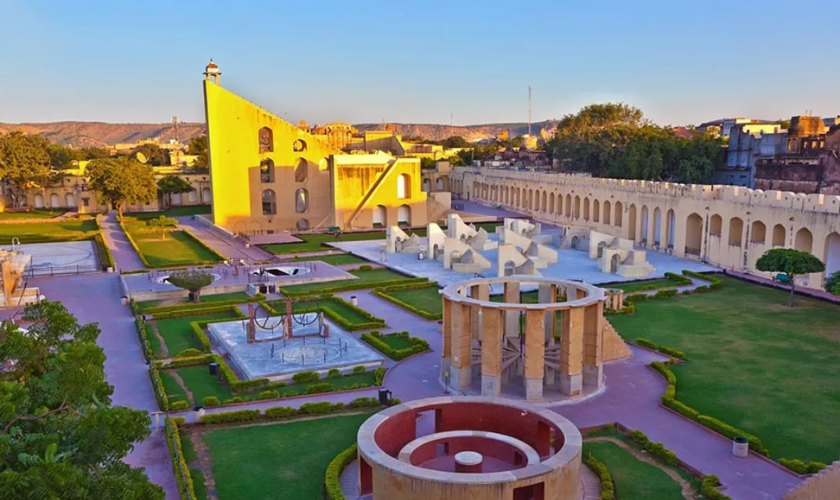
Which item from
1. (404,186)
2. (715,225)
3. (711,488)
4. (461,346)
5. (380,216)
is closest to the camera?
(711,488)

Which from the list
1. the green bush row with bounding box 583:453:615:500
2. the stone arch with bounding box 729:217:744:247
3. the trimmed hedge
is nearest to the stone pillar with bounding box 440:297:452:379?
the green bush row with bounding box 583:453:615:500

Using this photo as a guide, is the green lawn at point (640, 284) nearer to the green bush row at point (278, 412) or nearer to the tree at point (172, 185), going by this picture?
the green bush row at point (278, 412)

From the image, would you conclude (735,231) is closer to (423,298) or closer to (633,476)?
(423,298)

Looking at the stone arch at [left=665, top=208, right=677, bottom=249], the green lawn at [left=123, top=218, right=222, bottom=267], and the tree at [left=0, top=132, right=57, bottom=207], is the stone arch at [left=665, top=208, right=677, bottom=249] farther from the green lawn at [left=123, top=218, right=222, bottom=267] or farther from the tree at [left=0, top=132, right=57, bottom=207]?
the tree at [left=0, top=132, right=57, bottom=207]

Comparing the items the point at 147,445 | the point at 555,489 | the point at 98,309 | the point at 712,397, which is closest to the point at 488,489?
the point at 555,489

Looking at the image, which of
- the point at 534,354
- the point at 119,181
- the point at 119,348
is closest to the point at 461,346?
the point at 534,354

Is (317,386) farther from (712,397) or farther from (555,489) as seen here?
(712,397)

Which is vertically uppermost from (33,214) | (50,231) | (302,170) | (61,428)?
(302,170)
